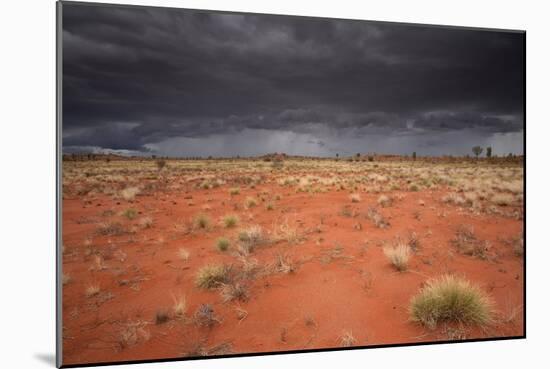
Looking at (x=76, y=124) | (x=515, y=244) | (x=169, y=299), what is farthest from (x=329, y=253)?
(x=76, y=124)

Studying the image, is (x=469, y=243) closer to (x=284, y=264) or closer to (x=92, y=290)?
(x=284, y=264)

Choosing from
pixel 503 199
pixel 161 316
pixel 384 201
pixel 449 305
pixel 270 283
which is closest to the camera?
pixel 161 316

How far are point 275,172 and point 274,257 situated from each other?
116 cm

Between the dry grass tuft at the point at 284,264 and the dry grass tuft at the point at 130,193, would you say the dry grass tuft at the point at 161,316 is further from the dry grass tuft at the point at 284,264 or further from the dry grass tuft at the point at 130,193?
the dry grass tuft at the point at 130,193

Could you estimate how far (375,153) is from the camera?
4992 millimetres

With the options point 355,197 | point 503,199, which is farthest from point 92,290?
point 503,199

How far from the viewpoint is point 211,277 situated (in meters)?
4.65

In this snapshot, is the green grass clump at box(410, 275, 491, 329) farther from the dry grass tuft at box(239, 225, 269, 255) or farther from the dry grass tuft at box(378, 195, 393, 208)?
the dry grass tuft at box(239, 225, 269, 255)

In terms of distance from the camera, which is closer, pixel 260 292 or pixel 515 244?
pixel 260 292

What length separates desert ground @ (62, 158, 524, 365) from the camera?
4281 mm

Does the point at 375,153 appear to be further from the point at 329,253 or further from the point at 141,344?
the point at 141,344

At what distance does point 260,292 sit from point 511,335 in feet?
10.9

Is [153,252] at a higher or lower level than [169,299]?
higher
